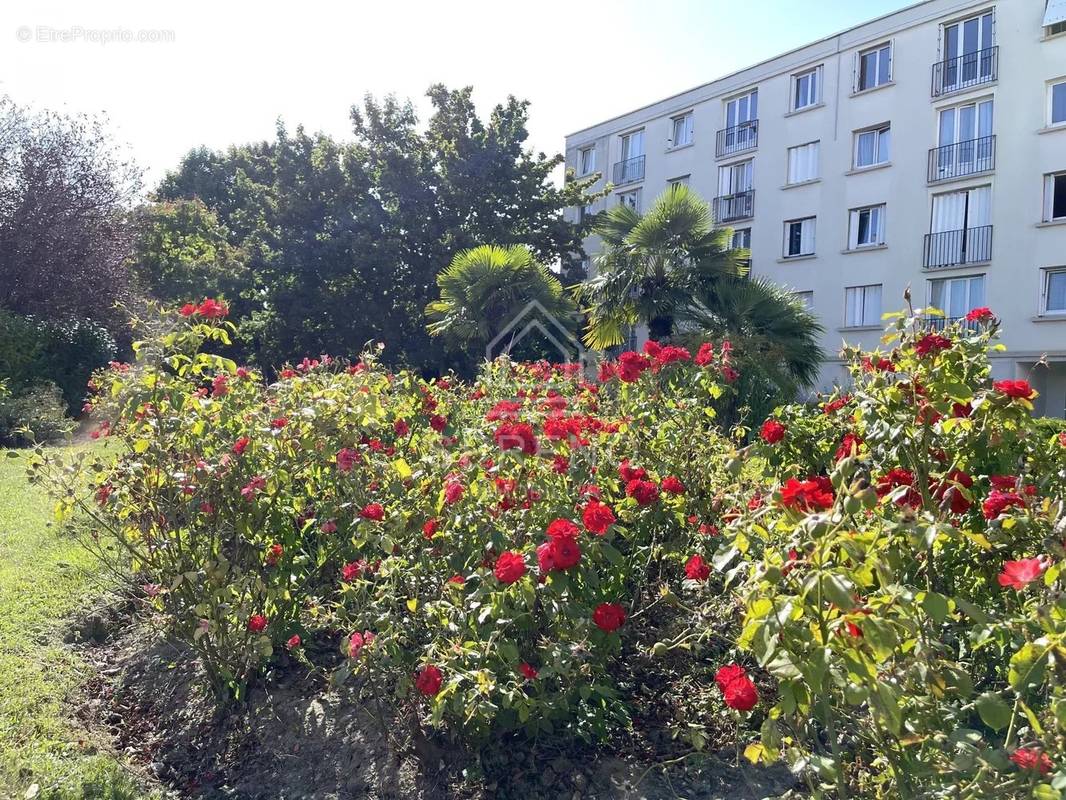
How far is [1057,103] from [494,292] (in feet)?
44.8

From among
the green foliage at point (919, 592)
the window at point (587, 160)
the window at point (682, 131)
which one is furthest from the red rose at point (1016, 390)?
the window at point (587, 160)

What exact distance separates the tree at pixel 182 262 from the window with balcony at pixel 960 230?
57.9ft

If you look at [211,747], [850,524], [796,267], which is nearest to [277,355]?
[796,267]

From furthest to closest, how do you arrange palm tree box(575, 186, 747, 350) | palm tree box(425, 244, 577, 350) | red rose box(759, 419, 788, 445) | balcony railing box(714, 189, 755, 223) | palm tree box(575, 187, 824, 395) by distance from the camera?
balcony railing box(714, 189, 755, 223)
palm tree box(425, 244, 577, 350)
palm tree box(575, 186, 747, 350)
palm tree box(575, 187, 824, 395)
red rose box(759, 419, 788, 445)

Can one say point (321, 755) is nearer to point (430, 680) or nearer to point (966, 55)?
point (430, 680)

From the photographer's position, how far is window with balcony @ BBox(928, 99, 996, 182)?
20156mm

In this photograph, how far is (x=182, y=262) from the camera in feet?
79.5

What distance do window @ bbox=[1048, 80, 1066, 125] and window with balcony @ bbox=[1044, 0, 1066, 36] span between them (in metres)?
1.11

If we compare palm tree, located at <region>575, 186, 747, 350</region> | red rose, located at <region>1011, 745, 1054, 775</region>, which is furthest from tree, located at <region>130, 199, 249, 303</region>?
red rose, located at <region>1011, 745, 1054, 775</region>

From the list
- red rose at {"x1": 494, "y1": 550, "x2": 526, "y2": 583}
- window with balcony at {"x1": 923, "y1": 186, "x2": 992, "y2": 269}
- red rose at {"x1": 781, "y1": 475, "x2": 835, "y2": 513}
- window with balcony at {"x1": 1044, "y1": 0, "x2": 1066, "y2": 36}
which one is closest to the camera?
red rose at {"x1": 781, "y1": 475, "x2": 835, "y2": 513}

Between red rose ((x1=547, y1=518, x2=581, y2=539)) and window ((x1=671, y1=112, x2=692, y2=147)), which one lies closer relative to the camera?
red rose ((x1=547, y1=518, x2=581, y2=539))

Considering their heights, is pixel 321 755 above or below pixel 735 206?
below

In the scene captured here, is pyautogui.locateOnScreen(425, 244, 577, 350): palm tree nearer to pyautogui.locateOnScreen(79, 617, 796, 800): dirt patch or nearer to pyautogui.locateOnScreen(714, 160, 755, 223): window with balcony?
pyautogui.locateOnScreen(79, 617, 796, 800): dirt patch

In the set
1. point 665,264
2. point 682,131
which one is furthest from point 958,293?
point 665,264
